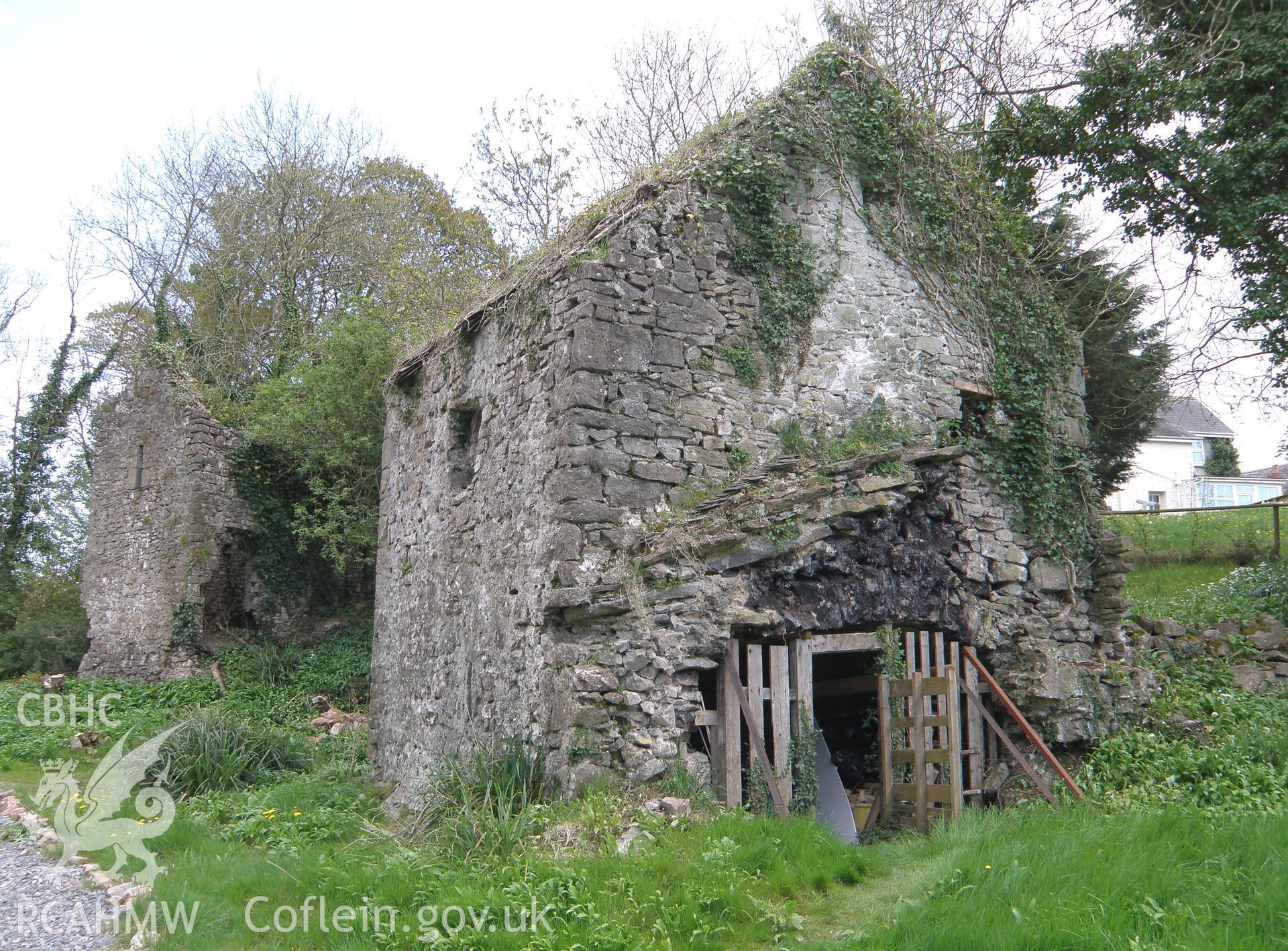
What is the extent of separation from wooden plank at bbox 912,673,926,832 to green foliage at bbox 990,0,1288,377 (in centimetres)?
735

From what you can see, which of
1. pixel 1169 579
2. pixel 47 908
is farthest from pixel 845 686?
pixel 1169 579

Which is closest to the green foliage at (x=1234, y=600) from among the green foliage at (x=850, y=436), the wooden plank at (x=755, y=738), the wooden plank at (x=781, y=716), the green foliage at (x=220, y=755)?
the green foliage at (x=850, y=436)

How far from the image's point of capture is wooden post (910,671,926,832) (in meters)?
7.41

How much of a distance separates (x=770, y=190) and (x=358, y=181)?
18.2 metres

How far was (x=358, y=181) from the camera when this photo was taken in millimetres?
24453

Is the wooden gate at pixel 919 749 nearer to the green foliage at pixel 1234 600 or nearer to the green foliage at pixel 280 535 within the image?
the green foliage at pixel 1234 600

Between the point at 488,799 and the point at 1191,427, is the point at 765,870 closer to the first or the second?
the point at 488,799

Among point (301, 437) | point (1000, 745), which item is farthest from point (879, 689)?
point (301, 437)

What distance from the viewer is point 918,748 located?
7.50 m

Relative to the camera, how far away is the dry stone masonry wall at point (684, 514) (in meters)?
7.10

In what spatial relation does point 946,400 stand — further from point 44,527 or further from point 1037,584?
point 44,527

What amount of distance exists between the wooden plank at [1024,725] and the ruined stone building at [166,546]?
12.7 metres

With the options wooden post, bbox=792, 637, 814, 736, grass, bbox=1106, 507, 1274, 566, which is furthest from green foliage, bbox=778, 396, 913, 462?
grass, bbox=1106, 507, 1274, 566

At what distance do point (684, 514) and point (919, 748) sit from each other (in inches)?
102
